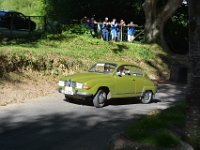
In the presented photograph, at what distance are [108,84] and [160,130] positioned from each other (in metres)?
5.88

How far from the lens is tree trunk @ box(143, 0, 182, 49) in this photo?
3002 centimetres

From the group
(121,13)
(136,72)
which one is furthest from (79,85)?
(121,13)

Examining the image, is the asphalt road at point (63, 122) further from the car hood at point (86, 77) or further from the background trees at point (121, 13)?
the background trees at point (121, 13)

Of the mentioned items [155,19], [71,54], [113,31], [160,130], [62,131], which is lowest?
[62,131]

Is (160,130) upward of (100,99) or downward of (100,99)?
downward

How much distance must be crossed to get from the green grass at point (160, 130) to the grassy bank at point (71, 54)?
821 centimetres

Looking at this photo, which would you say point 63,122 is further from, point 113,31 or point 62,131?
point 113,31

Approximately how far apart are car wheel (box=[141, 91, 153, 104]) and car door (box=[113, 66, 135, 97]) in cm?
77

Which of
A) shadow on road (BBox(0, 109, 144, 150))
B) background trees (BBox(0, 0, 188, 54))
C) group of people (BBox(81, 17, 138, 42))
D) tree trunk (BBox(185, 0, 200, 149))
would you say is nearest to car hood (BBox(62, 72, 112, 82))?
shadow on road (BBox(0, 109, 144, 150))

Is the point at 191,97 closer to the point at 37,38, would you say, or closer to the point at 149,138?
the point at 149,138

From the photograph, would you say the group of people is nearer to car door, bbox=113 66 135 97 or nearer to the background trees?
the background trees

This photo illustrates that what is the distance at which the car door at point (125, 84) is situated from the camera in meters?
15.8

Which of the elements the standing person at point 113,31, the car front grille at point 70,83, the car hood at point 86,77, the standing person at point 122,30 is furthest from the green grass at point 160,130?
the standing person at point 122,30

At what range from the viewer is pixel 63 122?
1274cm
